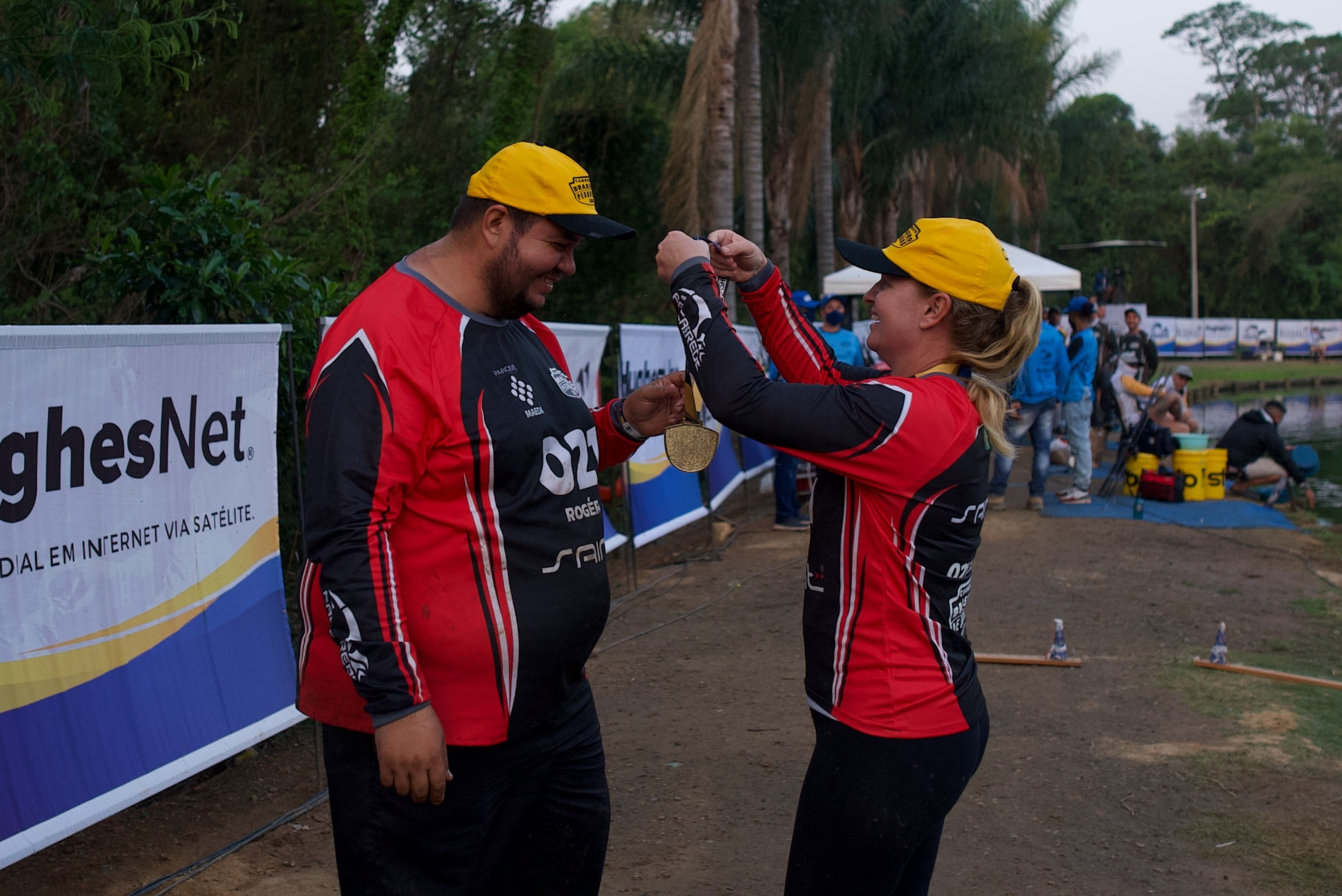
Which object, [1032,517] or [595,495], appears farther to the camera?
[1032,517]

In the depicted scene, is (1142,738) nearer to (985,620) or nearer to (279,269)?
(985,620)

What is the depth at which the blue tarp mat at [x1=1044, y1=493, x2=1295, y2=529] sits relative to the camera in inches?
464

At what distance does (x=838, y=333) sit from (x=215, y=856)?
7707 mm

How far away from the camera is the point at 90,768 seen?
364 centimetres

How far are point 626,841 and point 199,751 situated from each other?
5.18 ft

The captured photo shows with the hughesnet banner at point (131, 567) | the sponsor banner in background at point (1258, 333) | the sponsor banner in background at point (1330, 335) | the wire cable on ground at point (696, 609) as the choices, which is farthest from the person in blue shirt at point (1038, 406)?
the sponsor banner in background at point (1330, 335)

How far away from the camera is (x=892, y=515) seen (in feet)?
7.93

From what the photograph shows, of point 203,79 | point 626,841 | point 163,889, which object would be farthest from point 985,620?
point 203,79

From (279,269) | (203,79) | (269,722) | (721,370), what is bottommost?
(269,722)

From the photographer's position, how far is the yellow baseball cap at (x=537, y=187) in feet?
8.29

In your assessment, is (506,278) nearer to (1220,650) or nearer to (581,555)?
(581,555)

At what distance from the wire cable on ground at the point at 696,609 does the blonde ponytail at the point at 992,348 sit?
4.30m

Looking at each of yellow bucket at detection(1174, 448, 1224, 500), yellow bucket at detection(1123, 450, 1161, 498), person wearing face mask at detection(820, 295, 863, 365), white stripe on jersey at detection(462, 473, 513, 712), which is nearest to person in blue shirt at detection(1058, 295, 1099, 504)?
yellow bucket at detection(1123, 450, 1161, 498)

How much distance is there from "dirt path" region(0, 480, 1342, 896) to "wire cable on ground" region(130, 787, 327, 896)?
0.10ft
